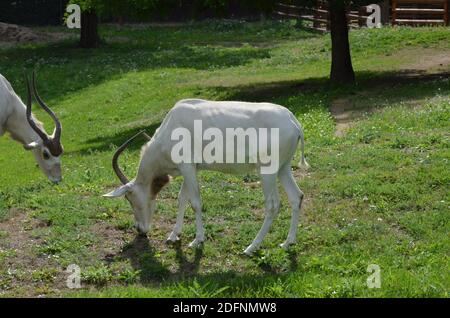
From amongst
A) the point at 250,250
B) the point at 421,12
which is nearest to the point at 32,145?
the point at 250,250

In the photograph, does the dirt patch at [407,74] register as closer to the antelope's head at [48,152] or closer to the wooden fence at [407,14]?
the antelope's head at [48,152]

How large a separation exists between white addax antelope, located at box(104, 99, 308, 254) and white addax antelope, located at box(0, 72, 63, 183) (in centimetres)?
253

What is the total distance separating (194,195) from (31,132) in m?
3.99

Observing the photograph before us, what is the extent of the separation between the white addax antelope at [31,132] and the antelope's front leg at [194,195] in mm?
3134

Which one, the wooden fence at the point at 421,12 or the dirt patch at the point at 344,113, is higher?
the dirt patch at the point at 344,113

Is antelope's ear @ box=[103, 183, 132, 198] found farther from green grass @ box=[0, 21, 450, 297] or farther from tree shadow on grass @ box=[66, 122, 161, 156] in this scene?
tree shadow on grass @ box=[66, 122, 161, 156]

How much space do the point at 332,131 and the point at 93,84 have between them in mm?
11599

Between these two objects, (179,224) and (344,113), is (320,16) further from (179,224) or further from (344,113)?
(179,224)

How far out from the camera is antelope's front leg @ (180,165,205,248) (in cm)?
913

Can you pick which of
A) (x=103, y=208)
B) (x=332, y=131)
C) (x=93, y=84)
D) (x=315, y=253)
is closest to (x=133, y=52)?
(x=93, y=84)

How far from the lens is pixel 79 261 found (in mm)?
8820

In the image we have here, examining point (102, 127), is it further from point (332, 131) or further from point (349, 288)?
point (349, 288)

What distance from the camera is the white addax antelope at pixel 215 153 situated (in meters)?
8.79

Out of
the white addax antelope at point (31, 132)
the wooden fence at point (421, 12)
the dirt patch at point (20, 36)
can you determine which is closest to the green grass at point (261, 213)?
the white addax antelope at point (31, 132)
